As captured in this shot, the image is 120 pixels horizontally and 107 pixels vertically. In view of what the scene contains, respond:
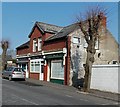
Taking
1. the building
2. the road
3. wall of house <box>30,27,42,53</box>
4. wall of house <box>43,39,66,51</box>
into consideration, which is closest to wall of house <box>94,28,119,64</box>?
the building

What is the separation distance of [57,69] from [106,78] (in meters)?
8.99

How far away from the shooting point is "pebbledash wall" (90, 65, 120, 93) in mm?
21016

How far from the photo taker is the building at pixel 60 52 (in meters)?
28.0

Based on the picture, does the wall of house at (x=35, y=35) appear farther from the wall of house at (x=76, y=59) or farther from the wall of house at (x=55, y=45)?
the wall of house at (x=76, y=59)

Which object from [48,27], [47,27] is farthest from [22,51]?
[47,27]

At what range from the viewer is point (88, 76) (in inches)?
853

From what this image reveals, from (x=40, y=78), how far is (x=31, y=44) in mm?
5740

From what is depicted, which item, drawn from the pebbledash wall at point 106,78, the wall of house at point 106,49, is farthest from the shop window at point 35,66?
the pebbledash wall at point 106,78

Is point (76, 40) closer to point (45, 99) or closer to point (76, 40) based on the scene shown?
point (76, 40)

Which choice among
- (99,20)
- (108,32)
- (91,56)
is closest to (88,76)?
(91,56)

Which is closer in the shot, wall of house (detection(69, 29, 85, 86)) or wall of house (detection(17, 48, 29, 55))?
wall of house (detection(69, 29, 85, 86))

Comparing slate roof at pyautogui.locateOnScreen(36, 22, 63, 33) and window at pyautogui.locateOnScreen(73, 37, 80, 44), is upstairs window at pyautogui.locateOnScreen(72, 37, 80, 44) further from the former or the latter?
slate roof at pyautogui.locateOnScreen(36, 22, 63, 33)

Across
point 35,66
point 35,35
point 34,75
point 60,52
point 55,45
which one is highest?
point 35,35

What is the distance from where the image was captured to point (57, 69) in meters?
30.1
